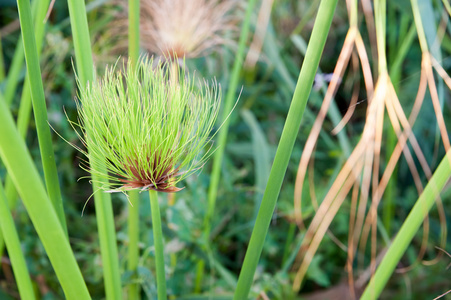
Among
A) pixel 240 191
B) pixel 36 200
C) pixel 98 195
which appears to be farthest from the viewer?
pixel 240 191

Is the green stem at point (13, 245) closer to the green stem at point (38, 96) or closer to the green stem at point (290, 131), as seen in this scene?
the green stem at point (38, 96)

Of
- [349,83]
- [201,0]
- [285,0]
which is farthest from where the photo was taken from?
[285,0]

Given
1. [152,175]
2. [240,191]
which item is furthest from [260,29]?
[152,175]

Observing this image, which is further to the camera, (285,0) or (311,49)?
(285,0)

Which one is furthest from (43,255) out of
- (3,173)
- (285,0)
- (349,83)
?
(285,0)

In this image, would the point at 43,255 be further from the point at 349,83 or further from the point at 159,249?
the point at 349,83

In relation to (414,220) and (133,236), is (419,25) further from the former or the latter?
(133,236)

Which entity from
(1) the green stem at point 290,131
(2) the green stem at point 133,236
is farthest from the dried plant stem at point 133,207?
(1) the green stem at point 290,131
